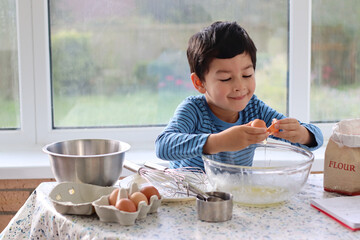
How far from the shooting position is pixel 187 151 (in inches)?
52.1

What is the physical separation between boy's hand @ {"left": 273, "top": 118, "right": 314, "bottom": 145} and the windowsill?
0.72 m

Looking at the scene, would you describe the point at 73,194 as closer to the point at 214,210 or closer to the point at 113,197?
the point at 113,197

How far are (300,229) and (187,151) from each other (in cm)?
40

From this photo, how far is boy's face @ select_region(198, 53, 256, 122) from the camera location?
1.47 metres

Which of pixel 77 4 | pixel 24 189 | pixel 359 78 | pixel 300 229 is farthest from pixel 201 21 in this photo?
pixel 300 229

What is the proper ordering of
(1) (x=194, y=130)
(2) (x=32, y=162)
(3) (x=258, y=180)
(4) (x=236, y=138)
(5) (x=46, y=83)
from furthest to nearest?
(5) (x=46, y=83) → (2) (x=32, y=162) → (1) (x=194, y=130) → (4) (x=236, y=138) → (3) (x=258, y=180)

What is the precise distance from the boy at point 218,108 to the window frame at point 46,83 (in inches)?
32.7

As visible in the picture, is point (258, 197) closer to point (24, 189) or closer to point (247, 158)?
point (247, 158)

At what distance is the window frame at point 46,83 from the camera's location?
2.29m

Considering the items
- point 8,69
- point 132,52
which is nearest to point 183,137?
point 132,52

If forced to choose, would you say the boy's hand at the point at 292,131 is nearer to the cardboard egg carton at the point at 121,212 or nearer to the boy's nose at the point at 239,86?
the boy's nose at the point at 239,86

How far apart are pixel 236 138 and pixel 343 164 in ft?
0.94

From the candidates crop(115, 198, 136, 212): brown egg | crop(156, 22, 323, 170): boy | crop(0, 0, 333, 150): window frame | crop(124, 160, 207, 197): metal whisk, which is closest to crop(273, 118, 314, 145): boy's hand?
crop(156, 22, 323, 170): boy

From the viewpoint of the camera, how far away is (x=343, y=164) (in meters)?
1.27
